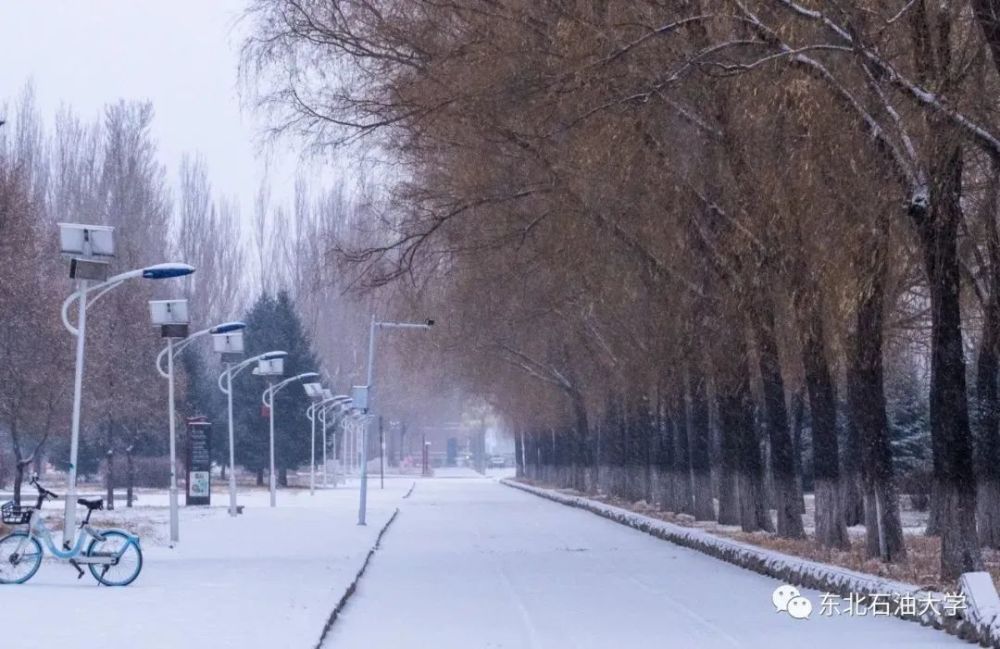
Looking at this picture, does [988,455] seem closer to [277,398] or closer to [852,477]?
[852,477]

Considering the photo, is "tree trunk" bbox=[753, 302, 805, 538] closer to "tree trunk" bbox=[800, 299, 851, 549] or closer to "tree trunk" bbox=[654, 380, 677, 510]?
"tree trunk" bbox=[800, 299, 851, 549]

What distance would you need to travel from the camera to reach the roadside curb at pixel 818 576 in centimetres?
1345

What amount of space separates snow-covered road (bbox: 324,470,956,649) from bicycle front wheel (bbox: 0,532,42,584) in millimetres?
3913

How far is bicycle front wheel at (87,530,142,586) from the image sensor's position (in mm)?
19250

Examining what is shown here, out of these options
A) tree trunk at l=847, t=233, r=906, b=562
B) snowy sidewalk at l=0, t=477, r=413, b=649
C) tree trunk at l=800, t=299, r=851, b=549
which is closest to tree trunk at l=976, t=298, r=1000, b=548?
tree trunk at l=800, t=299, r=851, b=549

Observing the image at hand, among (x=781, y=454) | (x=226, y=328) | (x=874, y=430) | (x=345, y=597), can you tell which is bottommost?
(x=345, y=597)

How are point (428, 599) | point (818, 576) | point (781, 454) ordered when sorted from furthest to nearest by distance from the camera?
point (781, 454) < point (818, 576) < point (428, 599)

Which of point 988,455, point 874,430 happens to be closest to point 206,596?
point 874,430

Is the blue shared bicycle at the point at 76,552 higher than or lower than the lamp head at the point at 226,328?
lower

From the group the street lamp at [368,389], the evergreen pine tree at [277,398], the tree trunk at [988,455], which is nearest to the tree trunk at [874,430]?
the tree trunk at [988,455]

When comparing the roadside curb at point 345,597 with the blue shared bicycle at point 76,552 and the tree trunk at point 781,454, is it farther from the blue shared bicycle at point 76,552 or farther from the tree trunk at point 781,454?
the tree trunk at point 781,454

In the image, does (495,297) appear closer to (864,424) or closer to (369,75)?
(369,75)

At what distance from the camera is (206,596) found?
1788 cm

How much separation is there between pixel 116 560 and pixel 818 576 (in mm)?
8243
